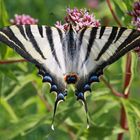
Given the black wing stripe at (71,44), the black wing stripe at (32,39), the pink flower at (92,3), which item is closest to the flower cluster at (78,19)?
the black wing stripe at (71,44)

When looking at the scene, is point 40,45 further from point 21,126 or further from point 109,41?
point 21,126

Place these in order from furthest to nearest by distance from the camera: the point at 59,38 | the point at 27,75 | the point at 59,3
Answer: the point at 59,3 → the point at 27,75 → the point at 59,38

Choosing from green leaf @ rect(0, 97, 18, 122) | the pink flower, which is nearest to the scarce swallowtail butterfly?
green leaf @ rect(0, 97, 18, 122)

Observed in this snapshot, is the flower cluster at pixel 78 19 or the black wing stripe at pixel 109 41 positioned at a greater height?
the flower cluster at pixel 78 19

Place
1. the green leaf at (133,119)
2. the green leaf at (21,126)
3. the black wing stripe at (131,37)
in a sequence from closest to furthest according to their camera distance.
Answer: the black wing stripe at (131,37) → the green leaf at (133,119) → the green leaf at (21,126)

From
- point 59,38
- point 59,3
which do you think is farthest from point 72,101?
point 59,3

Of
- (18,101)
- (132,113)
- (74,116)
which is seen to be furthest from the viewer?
(18,101)

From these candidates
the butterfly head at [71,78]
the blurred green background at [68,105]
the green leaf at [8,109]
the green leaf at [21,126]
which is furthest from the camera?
the green leaf at [8,109]

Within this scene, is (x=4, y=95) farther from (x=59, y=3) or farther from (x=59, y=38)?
(x=59, y=3)

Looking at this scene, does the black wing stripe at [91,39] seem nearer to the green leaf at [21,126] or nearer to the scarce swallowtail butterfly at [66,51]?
the scarce swallowtail butterfly at [66,51]
